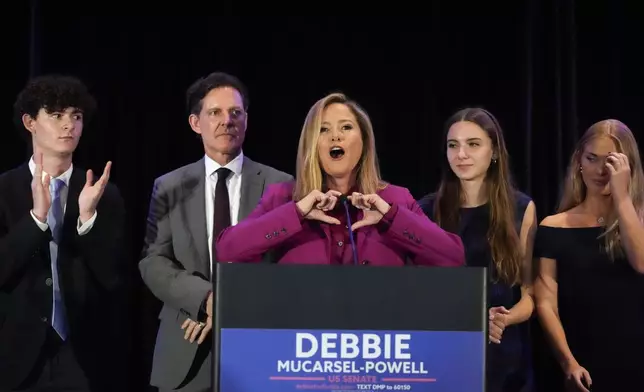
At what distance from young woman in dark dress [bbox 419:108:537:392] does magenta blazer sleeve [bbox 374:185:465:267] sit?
65cm

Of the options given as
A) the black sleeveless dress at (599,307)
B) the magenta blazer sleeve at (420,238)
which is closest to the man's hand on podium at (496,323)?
the magenta blazer sleeve at (420,238)

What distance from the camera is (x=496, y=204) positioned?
289 centimetres

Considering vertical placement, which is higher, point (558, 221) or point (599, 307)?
point (558, 221)

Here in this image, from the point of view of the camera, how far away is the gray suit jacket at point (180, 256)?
2.63 metres

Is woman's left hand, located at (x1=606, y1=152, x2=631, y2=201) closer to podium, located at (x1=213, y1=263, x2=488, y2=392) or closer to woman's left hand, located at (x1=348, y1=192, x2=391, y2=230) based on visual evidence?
woman's left hand, located at (x1=348, y1=192, x2=391, y2=230)

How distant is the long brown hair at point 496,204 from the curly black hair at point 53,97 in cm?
133

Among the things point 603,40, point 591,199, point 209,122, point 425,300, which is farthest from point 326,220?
point 603,40

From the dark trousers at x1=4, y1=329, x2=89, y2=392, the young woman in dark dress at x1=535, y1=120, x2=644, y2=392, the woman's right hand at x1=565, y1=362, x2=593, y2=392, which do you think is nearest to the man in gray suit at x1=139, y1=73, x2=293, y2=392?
Answer: the dark trousers at x1=4, y1=329, x2=89, y2=392

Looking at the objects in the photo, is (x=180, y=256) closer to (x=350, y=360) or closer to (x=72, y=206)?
(x=72, y=206)

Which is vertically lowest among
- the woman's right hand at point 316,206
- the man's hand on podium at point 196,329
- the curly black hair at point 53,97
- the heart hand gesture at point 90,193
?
the man's hand on podium at point 196,329

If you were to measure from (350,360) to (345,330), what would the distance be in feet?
0.18

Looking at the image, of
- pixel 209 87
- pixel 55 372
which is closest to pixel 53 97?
pixel 209 87

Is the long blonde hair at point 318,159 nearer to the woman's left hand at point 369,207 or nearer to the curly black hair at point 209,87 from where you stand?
the woman's left hand at point 369,207

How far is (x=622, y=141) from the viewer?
2.84m
